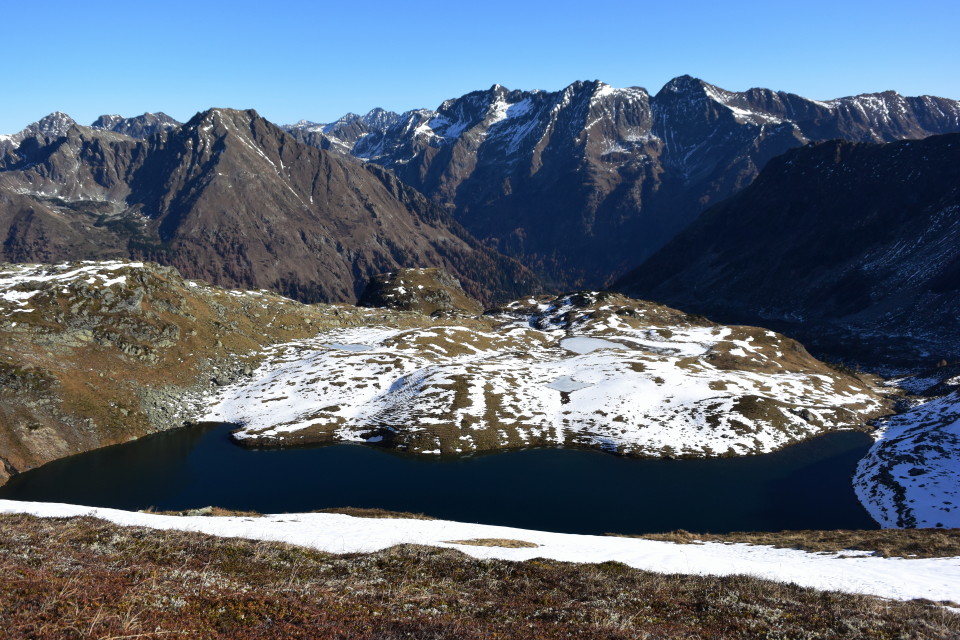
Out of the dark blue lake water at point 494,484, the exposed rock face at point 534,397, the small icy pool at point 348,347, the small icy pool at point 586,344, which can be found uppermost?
the small icy pool at point 586,344

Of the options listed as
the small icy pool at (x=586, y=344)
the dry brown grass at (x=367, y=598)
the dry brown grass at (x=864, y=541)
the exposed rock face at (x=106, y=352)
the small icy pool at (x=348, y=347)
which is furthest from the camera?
the small icy pool at (x=586, y=344)

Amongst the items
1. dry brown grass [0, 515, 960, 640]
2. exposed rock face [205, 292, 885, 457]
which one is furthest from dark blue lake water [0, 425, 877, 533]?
dry brown grass [0, 515, 960, 640]

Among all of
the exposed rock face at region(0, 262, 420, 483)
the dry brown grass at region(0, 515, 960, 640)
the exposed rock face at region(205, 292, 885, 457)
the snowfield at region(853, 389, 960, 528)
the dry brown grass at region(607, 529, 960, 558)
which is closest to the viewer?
the dry brown grass at region(0, 515, 960, 640)

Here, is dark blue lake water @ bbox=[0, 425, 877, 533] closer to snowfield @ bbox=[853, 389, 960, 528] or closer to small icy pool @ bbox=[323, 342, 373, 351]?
snowfield @ bbox=[853, 389, 960, 528]

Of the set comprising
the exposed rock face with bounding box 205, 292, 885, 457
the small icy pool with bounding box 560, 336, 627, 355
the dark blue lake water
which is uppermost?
the small icy pool with bounding box 560, 336, 627, 355

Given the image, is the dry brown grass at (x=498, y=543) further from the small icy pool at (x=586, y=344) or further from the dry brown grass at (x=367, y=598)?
the small icy pool at (x=586, y=344)

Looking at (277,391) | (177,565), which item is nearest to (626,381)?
(277,391)

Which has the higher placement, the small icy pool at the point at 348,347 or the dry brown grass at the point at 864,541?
the small icy pool at the point at 348,347

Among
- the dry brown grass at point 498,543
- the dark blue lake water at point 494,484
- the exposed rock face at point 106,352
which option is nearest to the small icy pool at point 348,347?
the exposed rock face at point 106,352

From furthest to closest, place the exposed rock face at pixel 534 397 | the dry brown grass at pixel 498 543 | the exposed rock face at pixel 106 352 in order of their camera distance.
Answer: the exposed rock face at pixel 534 397, the exposed rock face at pixel 106 352, the dry brown grass at pixel 498 543
